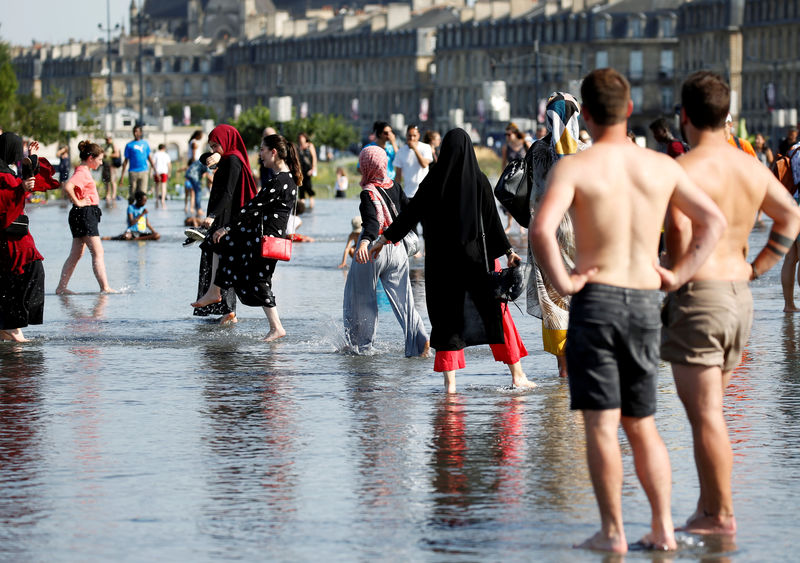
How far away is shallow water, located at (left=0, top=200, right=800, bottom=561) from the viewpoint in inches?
268

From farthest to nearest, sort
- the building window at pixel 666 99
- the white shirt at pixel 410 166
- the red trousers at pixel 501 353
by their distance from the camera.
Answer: the building window at pixel 666 99
the white shirt at pixel 410 166
the red trousers at pixel 501 353

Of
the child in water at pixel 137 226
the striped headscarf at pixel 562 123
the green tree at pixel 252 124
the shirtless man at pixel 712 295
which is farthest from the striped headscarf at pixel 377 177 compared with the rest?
the green tree at pixel 252 124

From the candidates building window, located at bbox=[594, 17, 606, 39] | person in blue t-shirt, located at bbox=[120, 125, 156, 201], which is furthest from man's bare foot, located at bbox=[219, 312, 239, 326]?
building window, located at bbox=[594, 17, 606, 39]

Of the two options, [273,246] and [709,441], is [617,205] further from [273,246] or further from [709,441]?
[273,246]

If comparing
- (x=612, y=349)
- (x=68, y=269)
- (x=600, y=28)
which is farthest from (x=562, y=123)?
(x=600, y=28)

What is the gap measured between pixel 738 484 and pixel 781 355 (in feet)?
15.1

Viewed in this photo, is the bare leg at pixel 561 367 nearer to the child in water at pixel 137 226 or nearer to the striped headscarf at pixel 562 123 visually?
the striped headscarf at pixel 562 123

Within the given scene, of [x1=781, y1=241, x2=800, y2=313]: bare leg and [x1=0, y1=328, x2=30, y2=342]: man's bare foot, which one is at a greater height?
[x1=781, y1=241, x2=800, y2=313]: bare leg

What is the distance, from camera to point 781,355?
12227mm

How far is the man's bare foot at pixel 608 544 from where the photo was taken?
20.8 feet

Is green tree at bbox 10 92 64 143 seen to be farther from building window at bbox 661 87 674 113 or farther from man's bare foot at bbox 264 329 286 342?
man's bare foot at bbox 264 329 286 342

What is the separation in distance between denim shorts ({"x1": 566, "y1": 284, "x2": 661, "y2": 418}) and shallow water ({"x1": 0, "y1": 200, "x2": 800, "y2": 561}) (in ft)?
1.67

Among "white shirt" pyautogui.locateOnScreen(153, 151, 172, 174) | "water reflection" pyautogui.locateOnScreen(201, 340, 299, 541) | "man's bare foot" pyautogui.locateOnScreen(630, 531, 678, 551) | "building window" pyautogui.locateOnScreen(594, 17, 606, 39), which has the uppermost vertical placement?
"building window" pyautogui.locateOnScreen(594, 17, 606, 39)

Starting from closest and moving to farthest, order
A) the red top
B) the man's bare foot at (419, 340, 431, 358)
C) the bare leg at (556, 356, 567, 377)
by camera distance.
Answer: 1. the bare leg at (556, 356, 567, 377)
2. the man's bare foot at (419, 340, 431, 358)
3. the red top
